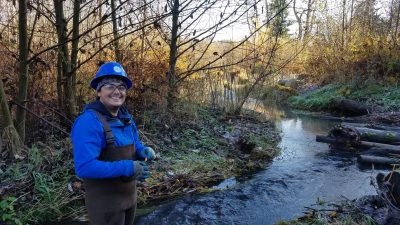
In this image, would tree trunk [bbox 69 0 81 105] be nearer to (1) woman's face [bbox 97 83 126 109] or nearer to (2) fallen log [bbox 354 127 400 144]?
(1) woman's face [bbox 97 83 126 109]

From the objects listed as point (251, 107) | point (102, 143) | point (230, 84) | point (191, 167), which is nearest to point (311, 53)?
point (251, 107)

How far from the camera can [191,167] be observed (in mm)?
7164

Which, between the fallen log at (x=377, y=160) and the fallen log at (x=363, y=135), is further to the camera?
the fallen log at (x=363, y=135)

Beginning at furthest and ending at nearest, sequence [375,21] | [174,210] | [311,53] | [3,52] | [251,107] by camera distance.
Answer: [311,53] < [375,21] < [251,107] < [3,52] < [174,210]

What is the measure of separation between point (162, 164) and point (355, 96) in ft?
44.1

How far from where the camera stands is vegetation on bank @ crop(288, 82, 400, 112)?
1578 centimetres

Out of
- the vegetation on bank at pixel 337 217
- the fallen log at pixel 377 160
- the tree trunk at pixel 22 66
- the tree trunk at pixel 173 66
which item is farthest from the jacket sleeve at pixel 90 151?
the fallen log at pixel 377 160

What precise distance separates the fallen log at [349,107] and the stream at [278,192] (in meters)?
6.71

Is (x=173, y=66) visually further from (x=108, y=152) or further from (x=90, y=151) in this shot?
(x=90, y=151)

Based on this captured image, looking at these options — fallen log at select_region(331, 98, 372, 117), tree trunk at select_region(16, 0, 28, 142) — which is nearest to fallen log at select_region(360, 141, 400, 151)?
fallen log at select_region(331, 98, 372, 117)

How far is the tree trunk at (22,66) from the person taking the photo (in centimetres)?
558

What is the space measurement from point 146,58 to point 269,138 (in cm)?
408

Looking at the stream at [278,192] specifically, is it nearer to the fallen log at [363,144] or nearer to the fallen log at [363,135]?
the fallen log at [363,144]

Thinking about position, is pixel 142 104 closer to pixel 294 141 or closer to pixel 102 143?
pixel 294 141
